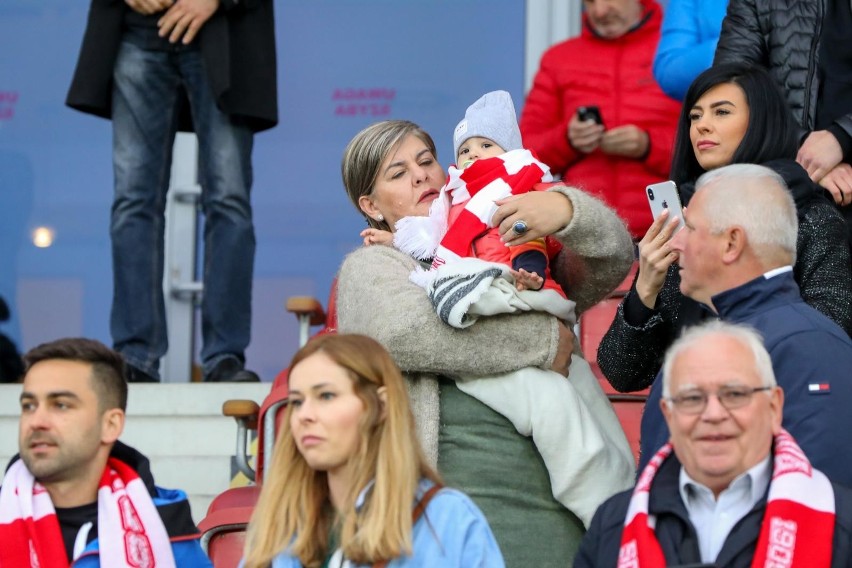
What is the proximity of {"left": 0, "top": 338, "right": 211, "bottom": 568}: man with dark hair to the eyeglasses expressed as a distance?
1.42 meters

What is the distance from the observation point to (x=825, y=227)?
430 centimetres

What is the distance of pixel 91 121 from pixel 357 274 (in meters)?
4.20

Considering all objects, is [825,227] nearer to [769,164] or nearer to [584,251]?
[769,164]

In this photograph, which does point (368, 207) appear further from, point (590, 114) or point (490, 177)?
point (590, 114)

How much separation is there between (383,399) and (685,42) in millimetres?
2716

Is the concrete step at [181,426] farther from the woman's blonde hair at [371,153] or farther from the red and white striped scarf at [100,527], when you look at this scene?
the red and white striped scarf at [100,527]

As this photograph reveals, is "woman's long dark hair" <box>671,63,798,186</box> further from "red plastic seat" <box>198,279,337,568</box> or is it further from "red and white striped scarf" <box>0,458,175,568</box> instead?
"red and white striped scarf" <box>0,458,175,568</box>

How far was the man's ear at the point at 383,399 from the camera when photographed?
365 centimetres

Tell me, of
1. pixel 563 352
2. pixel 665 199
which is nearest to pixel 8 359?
pixel 563 352

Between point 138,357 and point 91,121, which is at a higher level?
point 91,121

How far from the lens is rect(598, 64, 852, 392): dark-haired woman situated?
4.24 metres

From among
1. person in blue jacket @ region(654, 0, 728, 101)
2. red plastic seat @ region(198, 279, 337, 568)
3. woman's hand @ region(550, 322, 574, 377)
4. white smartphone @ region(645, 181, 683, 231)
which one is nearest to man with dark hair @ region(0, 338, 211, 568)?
red plastic seat @ region(198, 279, 337, 568)

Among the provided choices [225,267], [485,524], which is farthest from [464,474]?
[225,267]

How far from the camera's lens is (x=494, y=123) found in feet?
15.2
